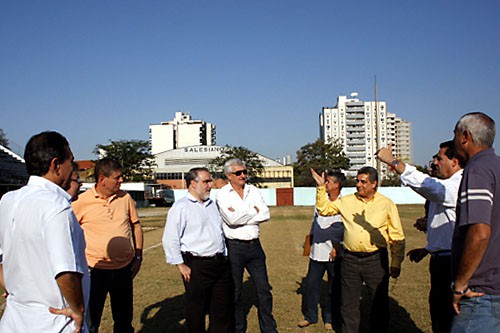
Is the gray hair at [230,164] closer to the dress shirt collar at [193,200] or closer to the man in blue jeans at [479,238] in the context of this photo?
the dress shirt collar at [193,200]

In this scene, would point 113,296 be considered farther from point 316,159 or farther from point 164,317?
point 316,159

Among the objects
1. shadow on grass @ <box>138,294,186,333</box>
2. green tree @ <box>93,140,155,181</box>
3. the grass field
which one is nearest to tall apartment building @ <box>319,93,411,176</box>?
green tree @ <box>93,140,155,181</box>

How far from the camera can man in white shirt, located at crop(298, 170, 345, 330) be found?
6.39 meters

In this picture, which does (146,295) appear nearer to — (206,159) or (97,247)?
(97,247)

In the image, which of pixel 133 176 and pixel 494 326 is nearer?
pixel 494 326

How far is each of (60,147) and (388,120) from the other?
166 m

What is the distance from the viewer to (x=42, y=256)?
2.60m

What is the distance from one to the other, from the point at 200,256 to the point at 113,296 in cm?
103

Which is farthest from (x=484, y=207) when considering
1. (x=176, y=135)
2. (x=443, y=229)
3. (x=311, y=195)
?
(x=176, y=135)

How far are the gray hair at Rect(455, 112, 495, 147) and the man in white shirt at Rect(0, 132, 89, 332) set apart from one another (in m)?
2.56

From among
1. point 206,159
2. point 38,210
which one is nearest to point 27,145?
point 38,210

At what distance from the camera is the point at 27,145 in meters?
2.79

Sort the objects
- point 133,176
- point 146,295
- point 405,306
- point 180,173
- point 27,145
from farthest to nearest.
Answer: point 180,173 < point 133,176 < point 146,295 < point 405,306 < point 27,145

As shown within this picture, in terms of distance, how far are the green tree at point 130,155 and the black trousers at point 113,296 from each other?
65687mm
